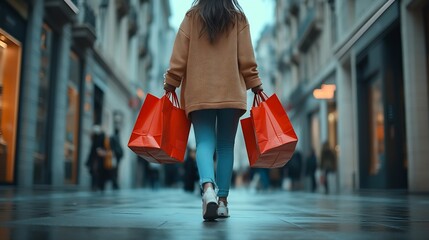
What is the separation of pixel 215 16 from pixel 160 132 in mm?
998

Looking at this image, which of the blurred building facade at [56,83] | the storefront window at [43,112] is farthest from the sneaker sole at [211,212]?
the storefront window at [43,112]

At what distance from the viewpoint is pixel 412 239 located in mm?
2682

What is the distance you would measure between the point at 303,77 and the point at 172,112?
26473mm

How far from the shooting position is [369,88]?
1630 cm

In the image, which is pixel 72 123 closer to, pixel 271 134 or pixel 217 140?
pixel 217 140

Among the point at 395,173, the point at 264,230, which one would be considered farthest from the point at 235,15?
the point at 395,173

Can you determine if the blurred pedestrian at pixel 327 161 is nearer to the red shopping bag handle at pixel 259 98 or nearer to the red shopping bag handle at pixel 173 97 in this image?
the red shopping bag handle at pixel 259 98

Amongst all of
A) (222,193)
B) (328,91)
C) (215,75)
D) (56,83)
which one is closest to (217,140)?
(222,193)

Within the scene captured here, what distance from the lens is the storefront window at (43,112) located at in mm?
13617

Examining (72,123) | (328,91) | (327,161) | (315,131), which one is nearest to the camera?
(72,123)

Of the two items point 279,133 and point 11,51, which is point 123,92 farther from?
point 279,133

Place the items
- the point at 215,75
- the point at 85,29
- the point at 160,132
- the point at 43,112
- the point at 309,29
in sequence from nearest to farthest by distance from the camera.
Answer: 1. the point at 160,132
2. the point at 215,75
3. the point at 43,112
4. the point at 85,29
5. the point at 309,29

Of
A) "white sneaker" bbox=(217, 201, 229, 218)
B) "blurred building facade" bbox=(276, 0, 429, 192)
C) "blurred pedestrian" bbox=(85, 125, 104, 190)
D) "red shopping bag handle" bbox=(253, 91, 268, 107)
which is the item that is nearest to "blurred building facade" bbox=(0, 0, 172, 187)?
"blurred pedestrian" bbox=(85, 125, 104, 190)

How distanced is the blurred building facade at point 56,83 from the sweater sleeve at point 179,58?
1960 mm
